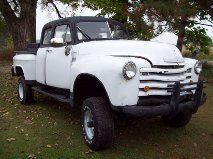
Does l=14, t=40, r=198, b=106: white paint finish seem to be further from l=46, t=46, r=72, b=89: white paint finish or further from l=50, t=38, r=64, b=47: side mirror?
l=50, t=38, r=64, b=47: side mirror

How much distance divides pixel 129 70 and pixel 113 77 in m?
0.27

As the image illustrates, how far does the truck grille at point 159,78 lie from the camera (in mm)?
5957

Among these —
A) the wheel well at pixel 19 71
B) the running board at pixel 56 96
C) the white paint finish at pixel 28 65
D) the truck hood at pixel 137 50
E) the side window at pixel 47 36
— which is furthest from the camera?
the wheel well at pixel 19 71

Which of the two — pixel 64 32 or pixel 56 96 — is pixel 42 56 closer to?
pixel 64 32

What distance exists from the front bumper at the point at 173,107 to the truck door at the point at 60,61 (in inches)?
75.1

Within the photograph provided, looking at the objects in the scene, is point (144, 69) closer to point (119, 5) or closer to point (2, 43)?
point (119, 5)

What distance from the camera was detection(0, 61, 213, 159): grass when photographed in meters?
6.31

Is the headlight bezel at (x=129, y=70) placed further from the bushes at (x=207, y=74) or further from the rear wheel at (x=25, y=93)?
the bushes at (x=207, y=74)

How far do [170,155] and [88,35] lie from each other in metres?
2.83

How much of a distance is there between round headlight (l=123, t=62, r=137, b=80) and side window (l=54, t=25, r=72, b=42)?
2150 millimetres

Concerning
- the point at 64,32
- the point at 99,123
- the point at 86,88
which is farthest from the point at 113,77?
the point at 64,32

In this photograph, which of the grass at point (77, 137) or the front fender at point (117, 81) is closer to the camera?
the front fender at point (117, 81)

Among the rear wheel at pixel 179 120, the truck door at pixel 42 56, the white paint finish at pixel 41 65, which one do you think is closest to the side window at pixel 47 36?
the truck door at pixel 42 56

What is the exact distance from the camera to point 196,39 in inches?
728
